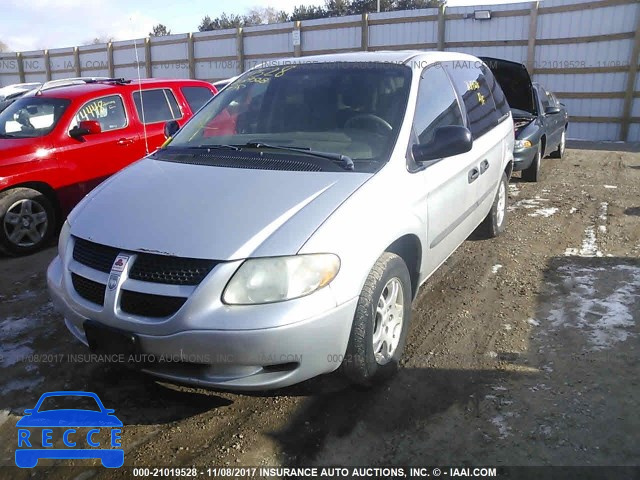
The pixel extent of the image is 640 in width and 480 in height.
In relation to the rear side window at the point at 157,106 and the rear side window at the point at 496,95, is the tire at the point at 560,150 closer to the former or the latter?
the rear side window at the point at 496,95

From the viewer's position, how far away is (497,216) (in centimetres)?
561

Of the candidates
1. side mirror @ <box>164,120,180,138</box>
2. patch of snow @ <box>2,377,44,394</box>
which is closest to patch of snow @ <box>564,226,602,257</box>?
side mirror @ <box>164,120,180,138</box>

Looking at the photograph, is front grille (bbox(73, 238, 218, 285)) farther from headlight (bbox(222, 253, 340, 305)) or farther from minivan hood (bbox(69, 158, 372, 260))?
headlight (bbox(222, 253, 340, 305))

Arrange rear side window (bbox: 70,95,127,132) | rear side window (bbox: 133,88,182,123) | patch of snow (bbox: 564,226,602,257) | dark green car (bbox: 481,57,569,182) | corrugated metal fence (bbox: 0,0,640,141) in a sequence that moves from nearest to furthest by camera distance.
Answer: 1. patch of snow (bbox: 564,226,602,257)
2. rear side window (bbox: 70,95,127,132)
3. rear side window (bbox: 133,88,182,123)
4. dark green car (bbox: 481,57,569,182)
5. corrugated metal fence (bbox: 0,0,640,141)

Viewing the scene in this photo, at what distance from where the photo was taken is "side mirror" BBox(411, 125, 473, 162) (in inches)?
131

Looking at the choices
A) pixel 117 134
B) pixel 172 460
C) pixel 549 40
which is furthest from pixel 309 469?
pixel 549 40

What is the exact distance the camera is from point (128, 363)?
2633 millimetres

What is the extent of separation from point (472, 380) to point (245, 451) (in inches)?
54.3

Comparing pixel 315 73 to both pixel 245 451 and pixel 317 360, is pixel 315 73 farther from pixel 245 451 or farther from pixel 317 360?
pixel 245 451

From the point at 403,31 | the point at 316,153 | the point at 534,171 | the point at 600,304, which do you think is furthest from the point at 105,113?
the point at 403,31

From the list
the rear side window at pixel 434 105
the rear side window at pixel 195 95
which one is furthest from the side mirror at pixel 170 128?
the rear side window at pixel 195 95

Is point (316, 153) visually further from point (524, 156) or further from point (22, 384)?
point (524, 156)

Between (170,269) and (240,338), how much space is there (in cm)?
47

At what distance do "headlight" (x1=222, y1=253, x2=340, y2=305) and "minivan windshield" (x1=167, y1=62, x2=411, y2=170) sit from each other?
86cm
